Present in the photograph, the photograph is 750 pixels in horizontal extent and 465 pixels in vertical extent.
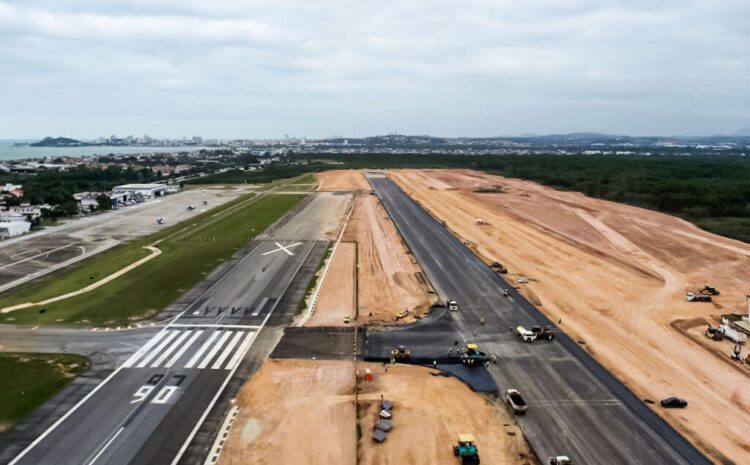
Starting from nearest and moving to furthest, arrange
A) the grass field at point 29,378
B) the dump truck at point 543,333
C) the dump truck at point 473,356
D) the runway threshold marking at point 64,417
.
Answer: the runway threshold marking at point 64,417 < the grass field at point 29,378 < the dump truck at point 473,356 < the dump truck at point 543,333

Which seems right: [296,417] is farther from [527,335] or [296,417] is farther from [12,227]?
[12,227]

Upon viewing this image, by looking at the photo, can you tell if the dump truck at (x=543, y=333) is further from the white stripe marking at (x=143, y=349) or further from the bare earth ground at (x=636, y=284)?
the white stripe marking at (x=143, y=349)

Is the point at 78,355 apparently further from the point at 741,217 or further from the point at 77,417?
the point at 741,217

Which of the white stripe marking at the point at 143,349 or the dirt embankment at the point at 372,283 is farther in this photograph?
the dirt embankment at the point at 372,283

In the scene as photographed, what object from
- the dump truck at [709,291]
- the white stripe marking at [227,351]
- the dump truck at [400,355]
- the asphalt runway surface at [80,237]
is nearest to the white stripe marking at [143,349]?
the white stripe marking at [227,351]

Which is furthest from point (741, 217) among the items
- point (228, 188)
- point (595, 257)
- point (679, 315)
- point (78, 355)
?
point (228, 188)

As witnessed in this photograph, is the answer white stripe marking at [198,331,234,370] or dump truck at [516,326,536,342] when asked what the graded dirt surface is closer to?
dump truck at [516,326,536,342]
